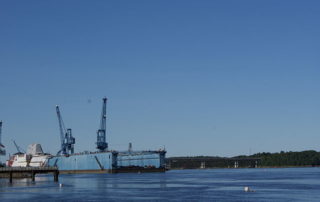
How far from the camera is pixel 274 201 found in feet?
253

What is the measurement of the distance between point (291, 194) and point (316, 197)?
25.0 feet

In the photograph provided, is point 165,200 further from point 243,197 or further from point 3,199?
point 3,199

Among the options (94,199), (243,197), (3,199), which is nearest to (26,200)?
(3,199)

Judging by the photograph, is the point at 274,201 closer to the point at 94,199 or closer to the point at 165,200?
the point at 165,200

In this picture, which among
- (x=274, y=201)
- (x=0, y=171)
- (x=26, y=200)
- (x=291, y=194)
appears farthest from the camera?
(x=0, y=171)

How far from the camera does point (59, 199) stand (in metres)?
84.2

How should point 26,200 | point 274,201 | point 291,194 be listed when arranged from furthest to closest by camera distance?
point 291,194, point 26,200, point 274,201

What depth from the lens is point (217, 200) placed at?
7919 cm

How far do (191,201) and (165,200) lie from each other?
4139mm

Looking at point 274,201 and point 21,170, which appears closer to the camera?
point 274,201

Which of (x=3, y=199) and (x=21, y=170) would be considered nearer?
(x=3, y=199)

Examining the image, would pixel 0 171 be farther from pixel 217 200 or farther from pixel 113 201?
pixel 217 200

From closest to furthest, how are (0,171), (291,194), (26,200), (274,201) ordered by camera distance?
(274,201) < (26,200) < (291,194) < (0,171)

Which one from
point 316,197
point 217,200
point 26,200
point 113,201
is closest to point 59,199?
point 26,200
